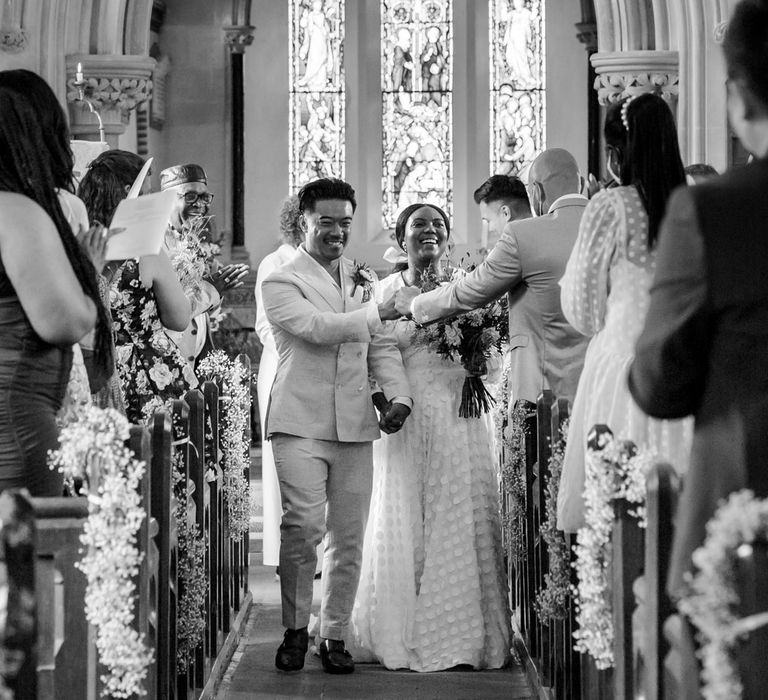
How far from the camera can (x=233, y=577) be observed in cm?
646

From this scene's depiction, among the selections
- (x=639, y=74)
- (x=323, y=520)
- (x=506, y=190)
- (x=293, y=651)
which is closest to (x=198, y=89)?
(x=639, y=74)

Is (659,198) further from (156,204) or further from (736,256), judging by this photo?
(736,256)

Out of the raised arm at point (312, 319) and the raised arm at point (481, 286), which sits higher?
the raised arm at point (481, 286)

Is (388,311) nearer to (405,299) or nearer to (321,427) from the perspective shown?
(405,299)

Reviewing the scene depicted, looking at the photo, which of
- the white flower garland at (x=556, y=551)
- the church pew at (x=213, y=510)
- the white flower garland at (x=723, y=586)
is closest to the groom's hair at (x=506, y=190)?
the church pew at (x=213, y=510)

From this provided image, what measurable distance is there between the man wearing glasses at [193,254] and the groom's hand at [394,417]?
0.86 meters

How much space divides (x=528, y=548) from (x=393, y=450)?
71cm

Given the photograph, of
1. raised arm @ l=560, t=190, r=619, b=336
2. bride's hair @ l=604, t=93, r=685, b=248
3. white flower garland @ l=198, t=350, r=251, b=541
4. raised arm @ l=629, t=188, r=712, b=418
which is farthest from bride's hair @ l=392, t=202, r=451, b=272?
raised arm @ l=629, t=188, r=712, b=418

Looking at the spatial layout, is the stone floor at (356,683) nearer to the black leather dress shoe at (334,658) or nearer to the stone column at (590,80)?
the black leather dress shoe at (334,658)

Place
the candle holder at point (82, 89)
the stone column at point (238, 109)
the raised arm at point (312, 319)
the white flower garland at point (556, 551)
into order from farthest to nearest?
the stone column at point (238, 109), the candle holder at point (82, 89), the raised arm at point (312, 319), the white flower garland at point (556, 551)

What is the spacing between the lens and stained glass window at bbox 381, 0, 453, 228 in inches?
614

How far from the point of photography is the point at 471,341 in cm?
574

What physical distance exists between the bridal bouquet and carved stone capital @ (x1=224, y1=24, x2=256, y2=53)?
10134 millimetres

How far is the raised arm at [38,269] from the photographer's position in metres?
3.21
